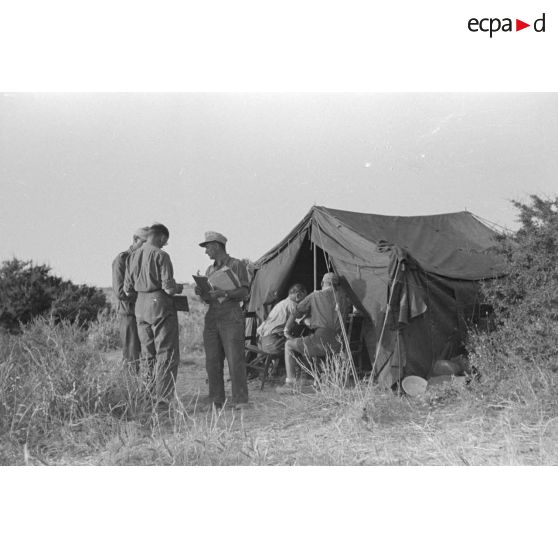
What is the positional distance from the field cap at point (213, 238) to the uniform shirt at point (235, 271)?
194 millimetres

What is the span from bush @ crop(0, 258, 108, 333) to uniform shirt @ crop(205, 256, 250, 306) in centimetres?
412

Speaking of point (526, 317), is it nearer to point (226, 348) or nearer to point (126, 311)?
point (226, 348)

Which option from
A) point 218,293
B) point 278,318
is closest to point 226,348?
point 218,293

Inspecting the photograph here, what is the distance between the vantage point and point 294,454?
148 inches

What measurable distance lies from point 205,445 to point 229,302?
7.11 ft

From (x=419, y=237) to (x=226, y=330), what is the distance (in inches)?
138

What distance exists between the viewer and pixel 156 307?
17.5ft

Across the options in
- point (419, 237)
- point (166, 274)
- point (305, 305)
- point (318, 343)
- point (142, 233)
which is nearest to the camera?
point (166, 274)

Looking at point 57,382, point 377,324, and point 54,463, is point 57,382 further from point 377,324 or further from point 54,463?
point 377,324

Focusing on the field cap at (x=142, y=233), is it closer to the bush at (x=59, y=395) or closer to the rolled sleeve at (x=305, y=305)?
the bush at (x=59, y=395)

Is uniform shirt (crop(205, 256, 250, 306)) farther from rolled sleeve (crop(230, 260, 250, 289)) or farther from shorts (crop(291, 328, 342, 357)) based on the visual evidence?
shorts (crop(291, 328, 342, 357))

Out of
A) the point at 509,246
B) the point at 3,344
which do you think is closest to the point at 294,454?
the point at 509,246

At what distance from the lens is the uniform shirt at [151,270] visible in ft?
17.4

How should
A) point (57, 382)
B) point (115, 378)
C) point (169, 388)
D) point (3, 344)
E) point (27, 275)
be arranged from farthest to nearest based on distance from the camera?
point (27, 275), point (3, 344), point (169, 388), point (115, 378), point (57, 382)
